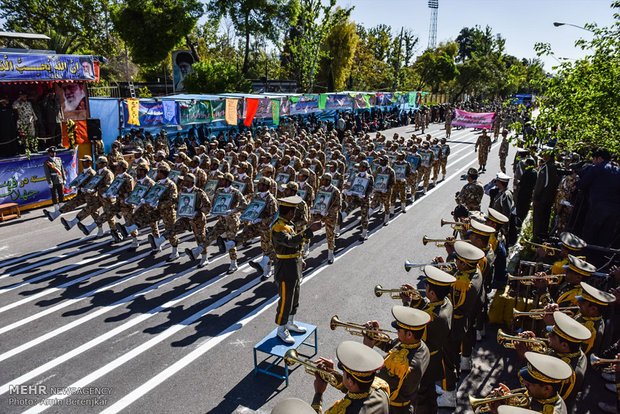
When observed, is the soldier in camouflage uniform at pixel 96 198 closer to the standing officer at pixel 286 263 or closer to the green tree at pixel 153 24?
the standing officer at pixel 286 263

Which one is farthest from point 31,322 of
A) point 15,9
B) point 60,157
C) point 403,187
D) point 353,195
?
point 15,9

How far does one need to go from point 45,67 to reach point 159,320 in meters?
12.2

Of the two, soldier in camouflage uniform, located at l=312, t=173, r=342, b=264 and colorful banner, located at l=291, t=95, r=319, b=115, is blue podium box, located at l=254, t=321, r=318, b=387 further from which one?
colorful banner, located at l=291, t=95, r=319, b=115

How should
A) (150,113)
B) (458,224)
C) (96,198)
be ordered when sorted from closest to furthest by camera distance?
(458,224) < (96,198) < (150,113)

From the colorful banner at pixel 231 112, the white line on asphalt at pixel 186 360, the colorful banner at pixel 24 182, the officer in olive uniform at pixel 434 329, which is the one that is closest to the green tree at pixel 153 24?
the colorful banner at pixel 231 112

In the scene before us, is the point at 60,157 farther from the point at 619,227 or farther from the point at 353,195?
the point at 619,227

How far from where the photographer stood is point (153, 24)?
33.9 m

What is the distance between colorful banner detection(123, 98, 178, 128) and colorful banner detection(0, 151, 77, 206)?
10.9ft

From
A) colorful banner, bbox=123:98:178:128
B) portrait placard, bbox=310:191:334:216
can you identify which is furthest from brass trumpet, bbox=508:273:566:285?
colorful banner, bbox=123:98:178:128

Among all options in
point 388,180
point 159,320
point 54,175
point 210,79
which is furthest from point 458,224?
point 210,79

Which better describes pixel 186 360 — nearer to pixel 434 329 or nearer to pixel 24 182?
pixel 434 329

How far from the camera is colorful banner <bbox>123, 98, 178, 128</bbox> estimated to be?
17.7m

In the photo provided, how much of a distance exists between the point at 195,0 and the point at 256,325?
116 ft

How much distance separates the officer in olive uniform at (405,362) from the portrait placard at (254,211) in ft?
18.5
